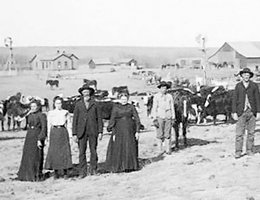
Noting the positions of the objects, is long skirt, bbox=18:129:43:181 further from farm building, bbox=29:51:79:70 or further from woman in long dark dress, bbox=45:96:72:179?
farm building, bbox=29:51:79:70

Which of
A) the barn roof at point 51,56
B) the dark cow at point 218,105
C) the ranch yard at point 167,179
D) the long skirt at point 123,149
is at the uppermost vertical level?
the barn roof at point 51,56

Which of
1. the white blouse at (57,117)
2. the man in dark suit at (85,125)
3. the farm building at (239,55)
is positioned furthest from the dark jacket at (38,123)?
the farm building at (239,55)

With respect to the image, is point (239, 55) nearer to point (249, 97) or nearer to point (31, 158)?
point (249, 97)

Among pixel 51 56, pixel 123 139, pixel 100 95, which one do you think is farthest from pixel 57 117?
pixel 51 56

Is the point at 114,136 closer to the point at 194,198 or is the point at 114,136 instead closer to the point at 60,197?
the point at 60,197

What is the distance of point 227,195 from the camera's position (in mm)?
8273

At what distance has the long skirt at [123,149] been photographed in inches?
455

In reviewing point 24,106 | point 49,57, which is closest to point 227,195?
point 24,106

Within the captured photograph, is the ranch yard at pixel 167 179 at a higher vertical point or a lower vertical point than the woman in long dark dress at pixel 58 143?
lower

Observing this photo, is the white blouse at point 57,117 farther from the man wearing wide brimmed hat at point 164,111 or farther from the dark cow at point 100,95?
the dark cow at point 100,95

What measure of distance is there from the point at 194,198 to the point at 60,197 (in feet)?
8.18

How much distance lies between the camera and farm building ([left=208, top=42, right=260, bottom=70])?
73.6 meters

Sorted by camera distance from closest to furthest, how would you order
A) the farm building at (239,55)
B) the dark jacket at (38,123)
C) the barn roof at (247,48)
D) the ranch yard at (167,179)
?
the ranch yard at (167,179) < the dark jacket at (38,123) < the farm building at (239,55) < the barn roof at (247,48)

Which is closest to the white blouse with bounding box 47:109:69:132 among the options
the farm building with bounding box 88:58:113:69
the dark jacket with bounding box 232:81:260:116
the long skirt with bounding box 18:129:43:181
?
the long skirt with bounding box 18:129:43:181
